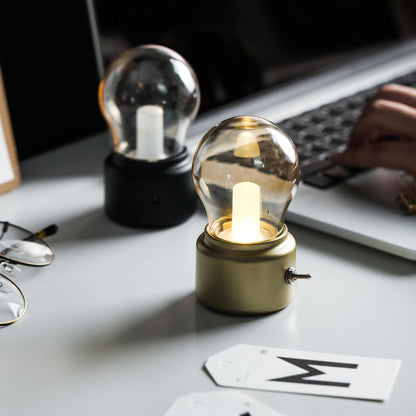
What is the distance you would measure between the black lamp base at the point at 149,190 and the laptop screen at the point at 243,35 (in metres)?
0.20

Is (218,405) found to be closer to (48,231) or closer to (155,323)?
(155,323)

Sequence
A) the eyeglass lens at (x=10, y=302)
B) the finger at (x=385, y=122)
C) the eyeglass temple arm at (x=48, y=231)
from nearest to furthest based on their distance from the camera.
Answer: the eyeglass lens at (x=10, y=302)
the eyeglass temple arm at (x=48, y=231)
the finger at (x=385, y=122)

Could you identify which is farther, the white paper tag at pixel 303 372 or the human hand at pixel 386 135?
the human hand at pixel 386 135

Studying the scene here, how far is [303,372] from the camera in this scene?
0.50 meters

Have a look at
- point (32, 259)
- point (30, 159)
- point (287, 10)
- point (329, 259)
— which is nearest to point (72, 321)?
point (32, 259)

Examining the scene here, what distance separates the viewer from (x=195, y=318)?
577mm

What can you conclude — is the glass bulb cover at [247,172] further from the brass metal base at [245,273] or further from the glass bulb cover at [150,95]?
the glass bulb cover at [150,95]

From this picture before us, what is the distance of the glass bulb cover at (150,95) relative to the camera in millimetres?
746

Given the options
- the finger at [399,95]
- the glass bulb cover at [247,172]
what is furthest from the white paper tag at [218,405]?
the finger at [399,95]

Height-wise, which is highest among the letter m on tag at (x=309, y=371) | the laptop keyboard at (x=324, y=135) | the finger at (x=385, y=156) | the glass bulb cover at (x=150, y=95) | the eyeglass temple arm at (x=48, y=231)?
the glass bulb cover at (x=150, y=95)

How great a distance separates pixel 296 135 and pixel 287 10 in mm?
272

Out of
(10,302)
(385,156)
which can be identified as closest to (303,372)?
(10,302)

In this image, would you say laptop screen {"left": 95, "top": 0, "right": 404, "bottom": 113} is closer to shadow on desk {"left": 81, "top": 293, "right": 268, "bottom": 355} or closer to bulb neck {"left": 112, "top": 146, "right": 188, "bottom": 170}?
bulb neck {"left": 112, "top": 146, "right": 188, "bottom": 170}

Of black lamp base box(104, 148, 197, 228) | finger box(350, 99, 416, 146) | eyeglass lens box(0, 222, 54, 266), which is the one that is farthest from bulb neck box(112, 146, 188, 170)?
finger box(350, 99, 416, 146)
